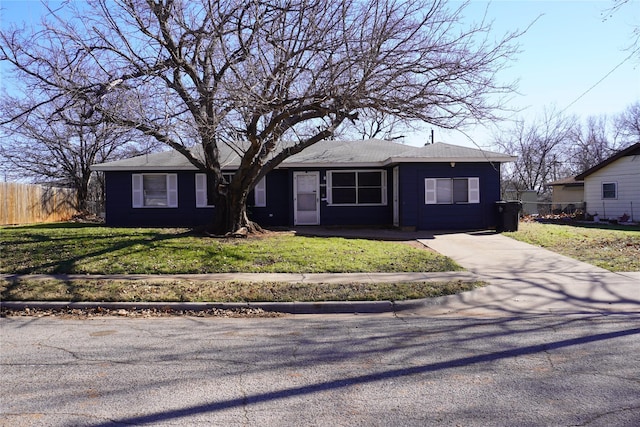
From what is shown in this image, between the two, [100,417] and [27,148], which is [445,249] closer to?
[100,417]

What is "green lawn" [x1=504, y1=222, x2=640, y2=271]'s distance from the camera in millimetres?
11859

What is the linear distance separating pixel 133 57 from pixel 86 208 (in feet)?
73.2

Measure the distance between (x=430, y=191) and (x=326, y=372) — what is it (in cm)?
1428

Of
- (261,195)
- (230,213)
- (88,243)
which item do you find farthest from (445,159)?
(88,243)

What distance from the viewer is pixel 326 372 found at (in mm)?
4988

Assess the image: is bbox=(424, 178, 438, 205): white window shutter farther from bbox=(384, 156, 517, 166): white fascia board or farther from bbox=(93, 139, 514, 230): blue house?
bbox=(93, 139, 514, 230): blue house

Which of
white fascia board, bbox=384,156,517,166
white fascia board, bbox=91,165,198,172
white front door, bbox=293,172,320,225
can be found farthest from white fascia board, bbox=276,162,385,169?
white fascia board, bbox=91,165,198,172

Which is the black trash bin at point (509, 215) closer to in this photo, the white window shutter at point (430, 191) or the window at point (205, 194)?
the white window shutter at point (430, 191)

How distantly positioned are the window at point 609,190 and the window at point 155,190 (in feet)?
70.1

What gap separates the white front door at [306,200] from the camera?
66.2 feet

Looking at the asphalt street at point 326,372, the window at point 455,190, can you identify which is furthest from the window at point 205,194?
the asphalt street at point 326,372

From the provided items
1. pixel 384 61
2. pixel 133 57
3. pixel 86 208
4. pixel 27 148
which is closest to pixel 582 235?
pixel 384 61

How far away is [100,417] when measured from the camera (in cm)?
392

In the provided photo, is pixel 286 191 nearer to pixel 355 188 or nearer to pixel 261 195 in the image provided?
pixel 261 195
